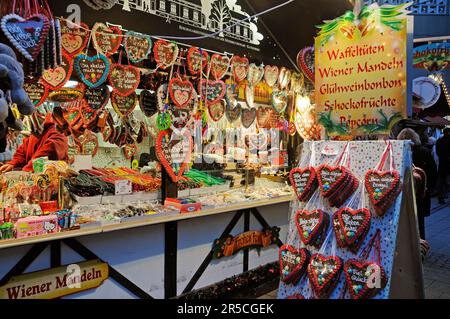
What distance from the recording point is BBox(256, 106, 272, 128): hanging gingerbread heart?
17.4 ft

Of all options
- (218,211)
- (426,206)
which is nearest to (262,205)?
(218,211)

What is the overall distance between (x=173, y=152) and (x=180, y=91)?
0.65 meters

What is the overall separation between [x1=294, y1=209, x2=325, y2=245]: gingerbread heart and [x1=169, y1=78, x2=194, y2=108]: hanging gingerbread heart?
6.51 feet

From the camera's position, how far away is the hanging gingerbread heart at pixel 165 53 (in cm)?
394

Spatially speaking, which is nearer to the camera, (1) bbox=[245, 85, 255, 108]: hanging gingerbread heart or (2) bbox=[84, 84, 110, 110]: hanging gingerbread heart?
(2) bbox=[84, 84, 110, 110]: hanging gingerbread heart

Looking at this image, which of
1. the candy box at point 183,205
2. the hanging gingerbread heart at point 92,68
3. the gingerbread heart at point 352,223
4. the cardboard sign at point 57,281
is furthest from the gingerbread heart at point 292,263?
the hanging gingerbread heart at point 92,68

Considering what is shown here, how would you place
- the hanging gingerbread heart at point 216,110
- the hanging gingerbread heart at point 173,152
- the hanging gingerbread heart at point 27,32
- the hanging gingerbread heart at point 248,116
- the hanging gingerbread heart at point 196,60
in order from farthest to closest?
the hanging gingerbread heart at point 248,116
the hanging gingerbread heart at point 216,110
the hanging gingerbread heart at point 196,60
the hanging gingerbread heart at point 173,152
the hanging gingerbread heart at point 27,32

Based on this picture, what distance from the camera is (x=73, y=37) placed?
3.33 meters

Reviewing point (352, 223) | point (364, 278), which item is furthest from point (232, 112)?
point (364, 278)

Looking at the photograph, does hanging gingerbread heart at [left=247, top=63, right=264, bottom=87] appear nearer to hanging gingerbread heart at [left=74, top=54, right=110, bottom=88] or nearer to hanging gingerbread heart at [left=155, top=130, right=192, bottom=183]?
hanging gingerbread heart at [left=155, top=130, right=192, bottom=183]

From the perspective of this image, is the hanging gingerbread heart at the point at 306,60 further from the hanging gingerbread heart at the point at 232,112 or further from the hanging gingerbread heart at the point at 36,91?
the hanging gingerbread heart at the point at 36,91

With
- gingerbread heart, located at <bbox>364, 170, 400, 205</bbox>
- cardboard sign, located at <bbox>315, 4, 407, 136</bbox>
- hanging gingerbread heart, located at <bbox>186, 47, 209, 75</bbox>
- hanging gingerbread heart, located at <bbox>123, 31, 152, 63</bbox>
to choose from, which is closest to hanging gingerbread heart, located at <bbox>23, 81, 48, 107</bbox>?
hanging gingerbread heart, located at <bbox>123, 31, 152, 63</bbox>

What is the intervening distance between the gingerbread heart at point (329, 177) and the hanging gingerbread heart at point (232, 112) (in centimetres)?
231

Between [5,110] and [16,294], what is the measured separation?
1611 millimetres
